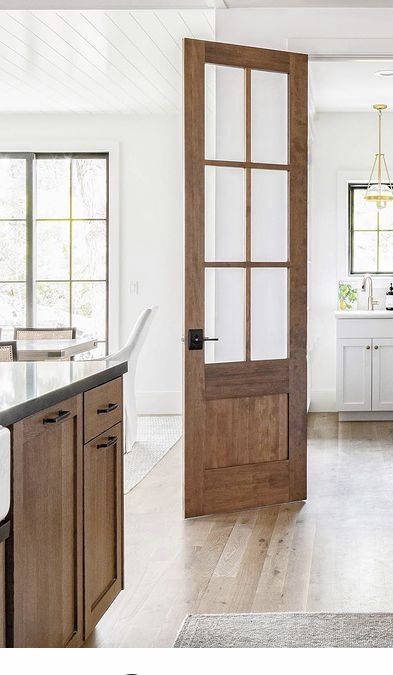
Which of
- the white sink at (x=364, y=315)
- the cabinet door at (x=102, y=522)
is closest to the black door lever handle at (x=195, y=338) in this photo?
the cabinet door at (x=102, y=522)

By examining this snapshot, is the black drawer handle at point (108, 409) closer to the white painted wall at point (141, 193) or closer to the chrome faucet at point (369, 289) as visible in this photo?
the white painted wall at point (141, 193)

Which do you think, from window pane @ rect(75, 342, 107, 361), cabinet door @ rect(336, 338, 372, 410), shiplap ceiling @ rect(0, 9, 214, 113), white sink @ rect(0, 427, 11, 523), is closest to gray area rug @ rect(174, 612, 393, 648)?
white sink @ rect(0, 427, 11, 523)

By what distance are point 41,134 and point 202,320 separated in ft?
13.5

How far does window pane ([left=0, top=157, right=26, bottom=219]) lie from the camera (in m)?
7.51

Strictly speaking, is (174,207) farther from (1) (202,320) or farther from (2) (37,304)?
(1) (202,320)

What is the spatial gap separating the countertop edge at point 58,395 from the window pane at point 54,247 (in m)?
4.94

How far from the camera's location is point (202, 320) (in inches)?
158

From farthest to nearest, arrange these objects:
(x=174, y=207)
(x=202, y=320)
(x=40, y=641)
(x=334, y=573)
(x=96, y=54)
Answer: (x=174, y=207), (x=96, y=54), (x=202, y=320), (x=334, y=573), (x=40, y=641)

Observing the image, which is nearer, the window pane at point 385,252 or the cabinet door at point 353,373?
the cabinet door at point 353,373

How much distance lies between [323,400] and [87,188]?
9.55 ft

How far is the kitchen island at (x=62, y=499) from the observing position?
1772mm

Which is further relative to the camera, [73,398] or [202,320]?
[202,320]

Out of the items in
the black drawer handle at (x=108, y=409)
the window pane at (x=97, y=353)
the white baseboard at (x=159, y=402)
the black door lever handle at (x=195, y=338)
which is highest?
the black door lever handle at (x=195, y=338)

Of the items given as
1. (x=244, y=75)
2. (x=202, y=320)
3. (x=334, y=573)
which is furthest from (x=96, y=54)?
(x=334, y=573)
